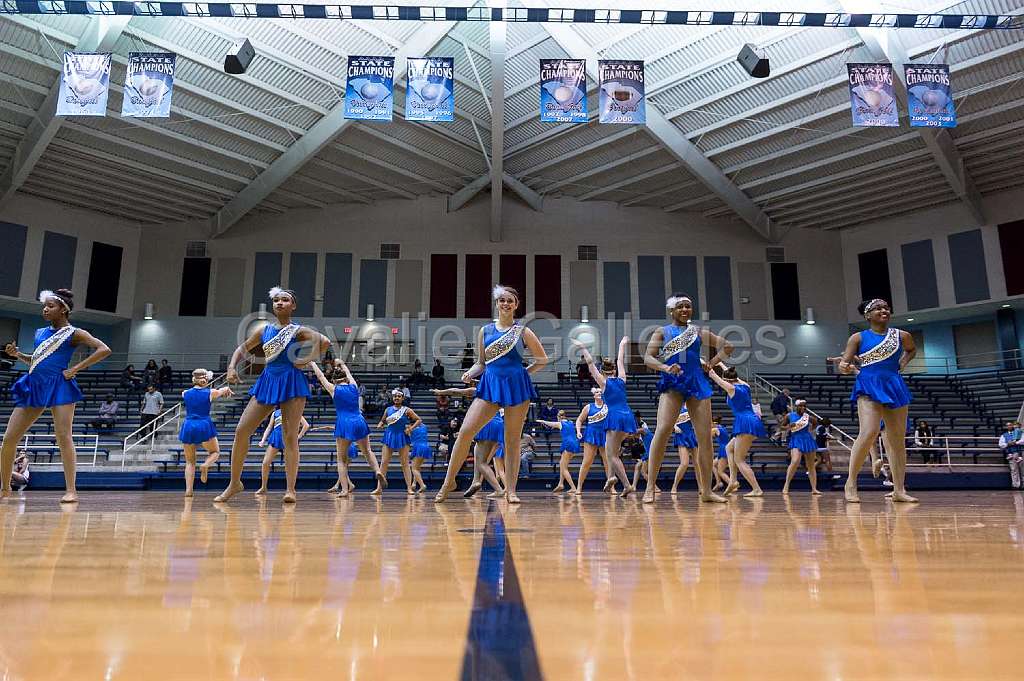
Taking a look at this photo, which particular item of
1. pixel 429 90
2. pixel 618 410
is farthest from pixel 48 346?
pixel 429 90

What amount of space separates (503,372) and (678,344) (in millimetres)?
1365

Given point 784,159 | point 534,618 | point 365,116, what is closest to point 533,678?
point 534,618

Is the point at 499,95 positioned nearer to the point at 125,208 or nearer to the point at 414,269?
the point at 414,269

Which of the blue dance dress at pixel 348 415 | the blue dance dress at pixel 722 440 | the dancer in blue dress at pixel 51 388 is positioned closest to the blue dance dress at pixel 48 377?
the dancer in blue dress at pixel 51 388

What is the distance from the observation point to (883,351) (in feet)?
16.7

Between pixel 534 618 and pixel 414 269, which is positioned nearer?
pixel 534 618

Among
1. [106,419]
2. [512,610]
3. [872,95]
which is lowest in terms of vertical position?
[512,610]

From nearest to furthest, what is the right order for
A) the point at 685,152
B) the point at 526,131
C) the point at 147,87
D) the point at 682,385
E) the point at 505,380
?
the point at 505,380
the point at 682,385
the point at 147,87
the point at 685,152
the point at 526,131

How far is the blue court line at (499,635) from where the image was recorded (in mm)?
592

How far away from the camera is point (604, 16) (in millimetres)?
12719

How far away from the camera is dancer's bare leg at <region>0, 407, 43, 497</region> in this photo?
15.7 ft

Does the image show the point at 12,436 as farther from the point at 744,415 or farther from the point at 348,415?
the point at 744,415

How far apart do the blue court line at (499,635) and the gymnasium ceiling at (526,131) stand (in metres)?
14.6

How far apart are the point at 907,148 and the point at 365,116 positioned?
14.1 meters
